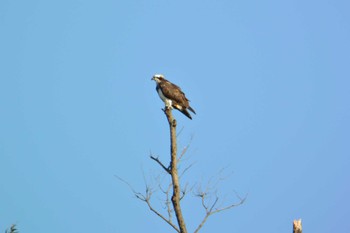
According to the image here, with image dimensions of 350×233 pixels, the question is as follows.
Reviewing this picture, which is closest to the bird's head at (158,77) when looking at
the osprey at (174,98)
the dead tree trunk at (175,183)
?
the osprey at (174,98)

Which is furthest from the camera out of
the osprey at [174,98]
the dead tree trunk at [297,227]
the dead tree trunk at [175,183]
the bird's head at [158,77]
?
the bird's head at [158,77]

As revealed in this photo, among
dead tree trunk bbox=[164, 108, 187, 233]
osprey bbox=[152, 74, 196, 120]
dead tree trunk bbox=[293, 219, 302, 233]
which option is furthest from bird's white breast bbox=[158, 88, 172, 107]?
dead tree trunk bbox=[293, 219, 302, 233]

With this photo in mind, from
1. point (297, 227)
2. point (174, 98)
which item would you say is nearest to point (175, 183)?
point (297, 227)

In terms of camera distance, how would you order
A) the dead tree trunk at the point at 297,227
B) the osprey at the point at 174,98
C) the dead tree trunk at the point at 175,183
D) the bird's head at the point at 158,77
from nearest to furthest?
1. the dead tree trunk at the point at 297,227
2. the dead tree trunk at the point at 175,183
3. the osprey at the point at 174,98
4. the bird's head at the point at 158,77

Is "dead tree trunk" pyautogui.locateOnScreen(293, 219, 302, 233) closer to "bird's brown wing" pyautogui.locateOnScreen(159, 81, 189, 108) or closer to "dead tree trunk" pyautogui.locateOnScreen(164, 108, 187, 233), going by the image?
"dead tree trunk" pyautogui.locateOnScreen(164, 108, 187, 233)

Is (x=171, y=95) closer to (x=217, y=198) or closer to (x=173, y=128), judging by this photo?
(x=173, y=128)

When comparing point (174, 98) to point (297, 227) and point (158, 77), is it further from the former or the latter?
point (297, 227)

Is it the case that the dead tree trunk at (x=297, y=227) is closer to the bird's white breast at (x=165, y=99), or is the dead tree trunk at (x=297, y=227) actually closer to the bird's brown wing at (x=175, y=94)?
the bird's brown wing at (x=175, y=94)

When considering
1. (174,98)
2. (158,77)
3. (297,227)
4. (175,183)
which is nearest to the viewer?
(297,227)

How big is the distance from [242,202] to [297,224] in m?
1.59

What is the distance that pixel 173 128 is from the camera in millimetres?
12773

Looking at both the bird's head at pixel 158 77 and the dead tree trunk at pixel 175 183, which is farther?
the bird's head at pixel 158 77

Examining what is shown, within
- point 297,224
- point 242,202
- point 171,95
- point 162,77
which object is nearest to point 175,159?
point 242,202

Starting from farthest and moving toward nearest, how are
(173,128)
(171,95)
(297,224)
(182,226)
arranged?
1. (171,95)
2. (173,128)
3. (182,226)
4. (297,224)
